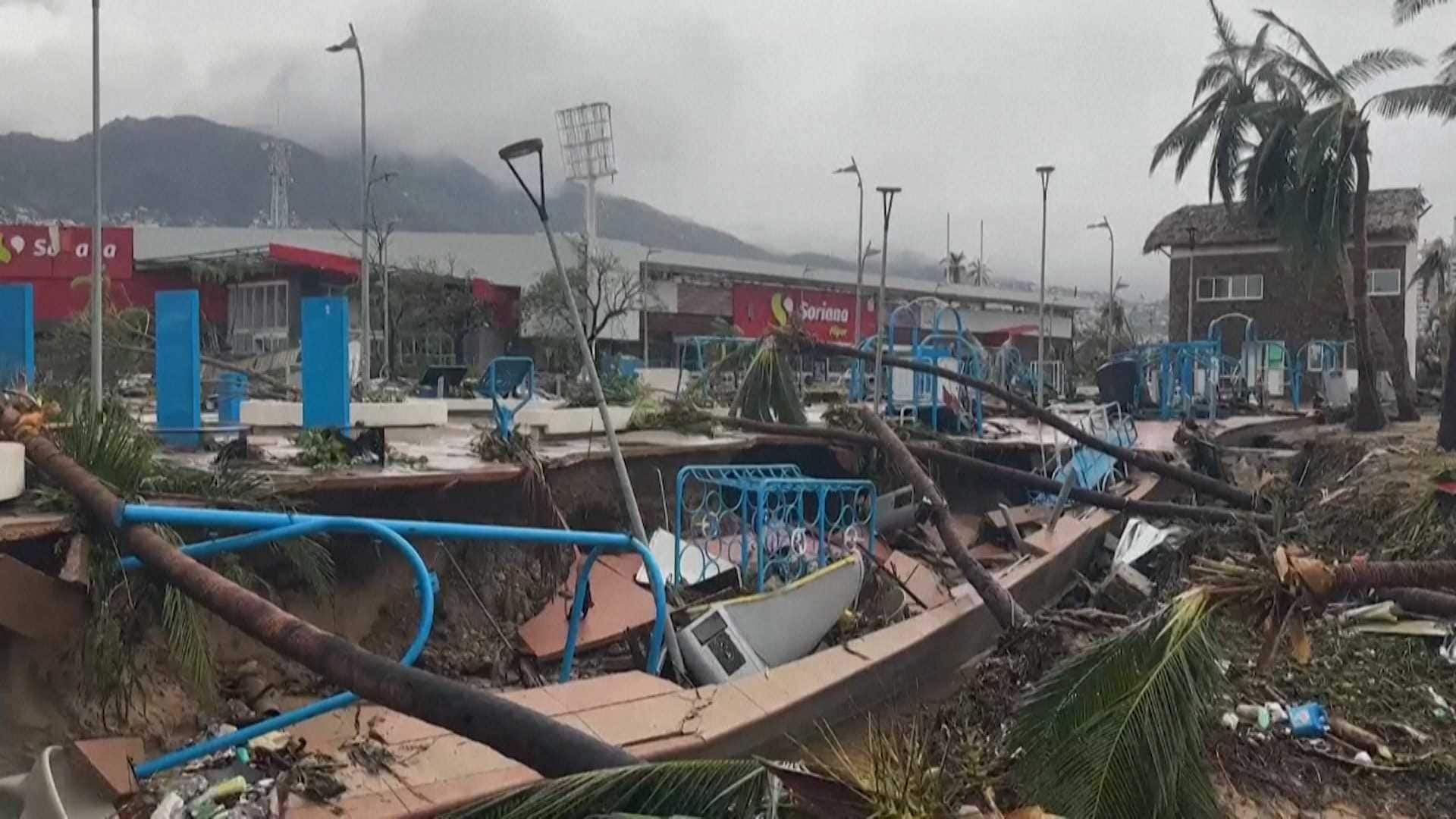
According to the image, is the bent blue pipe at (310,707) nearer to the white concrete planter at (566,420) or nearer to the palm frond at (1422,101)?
the white concrete planter at (566,420)

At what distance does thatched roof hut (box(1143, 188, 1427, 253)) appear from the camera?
120 ft

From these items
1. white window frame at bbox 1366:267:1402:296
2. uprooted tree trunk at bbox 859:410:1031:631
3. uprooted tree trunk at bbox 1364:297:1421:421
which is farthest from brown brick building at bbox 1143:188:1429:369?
uprooted tree trunk at bbox 859:410:1031:631

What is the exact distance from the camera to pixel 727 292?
42.8 m

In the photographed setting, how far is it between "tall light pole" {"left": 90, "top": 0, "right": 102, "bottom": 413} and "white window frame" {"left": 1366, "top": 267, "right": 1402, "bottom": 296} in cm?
3862

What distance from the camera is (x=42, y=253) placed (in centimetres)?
3158

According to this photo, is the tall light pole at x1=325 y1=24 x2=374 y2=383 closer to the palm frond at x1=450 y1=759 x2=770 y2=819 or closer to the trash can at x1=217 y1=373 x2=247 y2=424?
the trash can at x1=217 y1=373 x2=247 y2=424

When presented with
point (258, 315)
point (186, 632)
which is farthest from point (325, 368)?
point (258, 315)

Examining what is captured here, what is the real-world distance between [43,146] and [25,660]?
203 metres

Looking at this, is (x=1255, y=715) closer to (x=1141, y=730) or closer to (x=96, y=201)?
(x=1141, y=730)

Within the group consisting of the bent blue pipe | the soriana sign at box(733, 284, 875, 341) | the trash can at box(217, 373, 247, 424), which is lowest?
the bent blue pipe

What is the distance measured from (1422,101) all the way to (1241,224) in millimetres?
16494

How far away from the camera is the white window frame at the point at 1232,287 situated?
128ft

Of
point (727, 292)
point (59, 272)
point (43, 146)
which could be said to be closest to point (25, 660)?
point (59, 272)

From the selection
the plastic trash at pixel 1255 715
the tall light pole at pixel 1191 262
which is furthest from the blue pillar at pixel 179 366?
the tall light pole at pixel 1191 262
